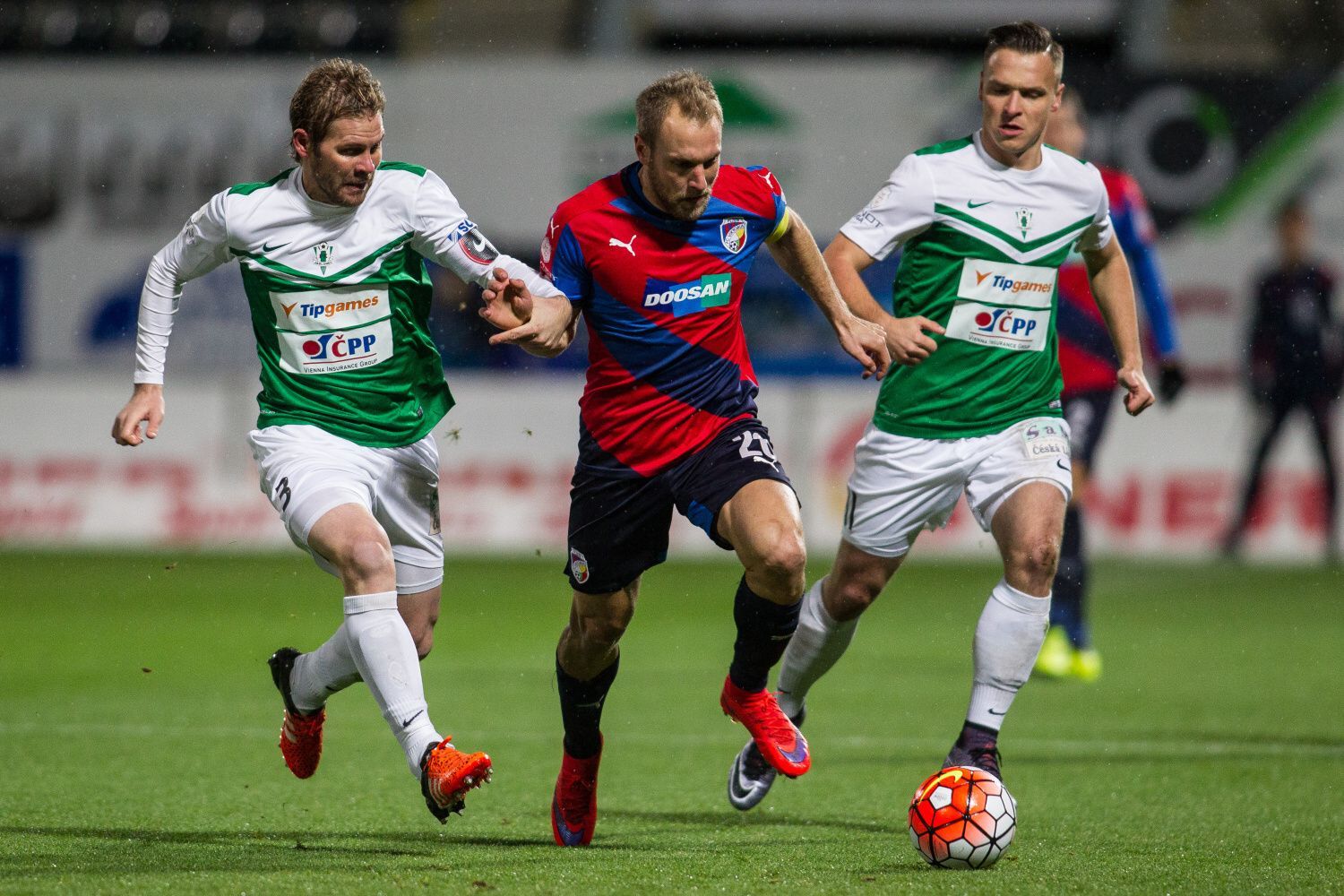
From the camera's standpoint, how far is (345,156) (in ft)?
16.3

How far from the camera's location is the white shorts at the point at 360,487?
498cm

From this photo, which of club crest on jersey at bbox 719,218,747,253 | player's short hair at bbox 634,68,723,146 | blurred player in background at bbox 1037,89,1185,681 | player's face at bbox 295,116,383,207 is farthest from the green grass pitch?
player's short hair at bbox 634,68,723,146

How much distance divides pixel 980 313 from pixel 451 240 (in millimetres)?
1617

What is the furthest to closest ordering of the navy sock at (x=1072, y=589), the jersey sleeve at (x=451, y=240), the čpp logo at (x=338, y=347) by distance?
the navy sock at (x=1072, y=589), the čpp logo at (x=338, y=347), the jersey sleeve at (x=451, y=240)

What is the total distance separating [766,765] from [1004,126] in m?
2.04

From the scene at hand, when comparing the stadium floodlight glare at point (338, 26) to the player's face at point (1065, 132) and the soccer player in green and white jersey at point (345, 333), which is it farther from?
the soccer player in green and white jersey at point (345, 333)

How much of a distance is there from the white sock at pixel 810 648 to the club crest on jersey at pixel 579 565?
0.91 meters

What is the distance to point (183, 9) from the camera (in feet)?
61.1

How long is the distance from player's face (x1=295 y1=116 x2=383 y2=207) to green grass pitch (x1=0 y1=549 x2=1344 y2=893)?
5.81 feet

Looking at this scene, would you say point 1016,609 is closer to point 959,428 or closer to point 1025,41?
point 959,428

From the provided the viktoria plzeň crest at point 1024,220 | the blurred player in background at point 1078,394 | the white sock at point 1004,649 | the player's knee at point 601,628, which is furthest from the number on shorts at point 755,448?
the blurred player in background at point 1078,394

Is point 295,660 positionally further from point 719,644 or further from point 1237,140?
point 1237,140

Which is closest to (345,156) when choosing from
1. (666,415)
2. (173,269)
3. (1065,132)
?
(173,269)

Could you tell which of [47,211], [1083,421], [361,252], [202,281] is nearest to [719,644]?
[1083,421]
